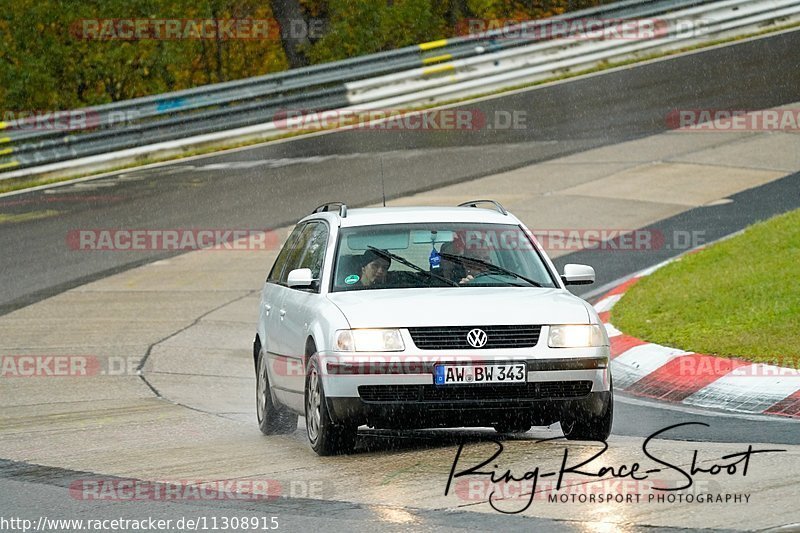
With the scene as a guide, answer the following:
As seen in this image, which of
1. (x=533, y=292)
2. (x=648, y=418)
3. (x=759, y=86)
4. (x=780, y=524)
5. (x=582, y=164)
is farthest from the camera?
(x=759, y=86)

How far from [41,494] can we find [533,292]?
10.8 ft

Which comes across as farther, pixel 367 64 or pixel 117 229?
pixel 367 64

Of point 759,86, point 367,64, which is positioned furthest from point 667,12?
point 367,64

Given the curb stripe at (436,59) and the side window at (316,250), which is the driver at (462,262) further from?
the curb stripe at (436,59)

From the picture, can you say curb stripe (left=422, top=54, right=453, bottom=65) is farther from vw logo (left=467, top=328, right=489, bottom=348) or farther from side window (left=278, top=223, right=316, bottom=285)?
vw logo (left=467, top=328, right=489, bottom=348)

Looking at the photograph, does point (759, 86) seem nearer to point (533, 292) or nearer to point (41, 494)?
point (533, 292)

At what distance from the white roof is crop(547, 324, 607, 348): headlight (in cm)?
158

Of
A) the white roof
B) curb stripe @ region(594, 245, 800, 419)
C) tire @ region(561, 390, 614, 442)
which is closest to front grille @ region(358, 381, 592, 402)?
tire @ region(561, 390, 614, 442)

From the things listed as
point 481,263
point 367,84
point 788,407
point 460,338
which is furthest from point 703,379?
→ point 367,84

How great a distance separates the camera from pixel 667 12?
30.8 m

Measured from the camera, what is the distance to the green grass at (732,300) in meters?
11.5

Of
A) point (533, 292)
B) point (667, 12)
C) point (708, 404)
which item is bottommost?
point (708, 404)

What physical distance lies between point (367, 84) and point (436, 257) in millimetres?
18679

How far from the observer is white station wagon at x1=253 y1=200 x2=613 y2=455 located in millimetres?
8391
